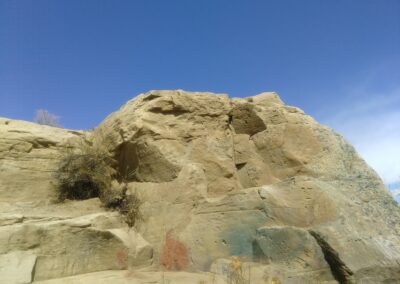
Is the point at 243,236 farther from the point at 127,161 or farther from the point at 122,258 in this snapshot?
the point at 127,161

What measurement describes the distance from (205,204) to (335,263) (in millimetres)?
1855

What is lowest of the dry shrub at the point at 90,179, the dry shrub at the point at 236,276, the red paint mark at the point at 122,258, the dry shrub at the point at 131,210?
the dry shrub at the point at 236,276

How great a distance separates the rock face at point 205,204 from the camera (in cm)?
426

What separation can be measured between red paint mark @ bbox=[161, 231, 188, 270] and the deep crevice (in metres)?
1.71

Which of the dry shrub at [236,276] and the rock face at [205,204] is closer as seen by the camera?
the dry shrub at [236,276]

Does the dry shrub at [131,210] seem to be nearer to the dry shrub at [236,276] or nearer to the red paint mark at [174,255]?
the red paint mark at [174,255]

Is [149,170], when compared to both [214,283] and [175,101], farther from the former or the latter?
[214,283]

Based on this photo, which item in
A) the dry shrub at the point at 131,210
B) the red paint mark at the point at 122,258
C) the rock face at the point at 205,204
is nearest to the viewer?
the rock face at the point at 205,204

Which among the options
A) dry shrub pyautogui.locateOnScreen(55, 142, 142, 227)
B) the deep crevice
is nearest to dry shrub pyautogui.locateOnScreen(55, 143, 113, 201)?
dry shrub pyautogui.locateOnScreen(55, 142, 142, 227)

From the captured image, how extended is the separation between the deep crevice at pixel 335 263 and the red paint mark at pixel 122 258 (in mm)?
2326

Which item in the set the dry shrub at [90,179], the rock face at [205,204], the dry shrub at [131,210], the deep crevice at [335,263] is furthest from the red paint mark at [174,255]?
the deep crevice at [335,263]

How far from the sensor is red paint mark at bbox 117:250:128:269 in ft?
15.3

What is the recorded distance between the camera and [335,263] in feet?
13.6

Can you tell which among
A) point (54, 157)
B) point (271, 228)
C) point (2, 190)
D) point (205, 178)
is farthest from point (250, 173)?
point (2, 190)
